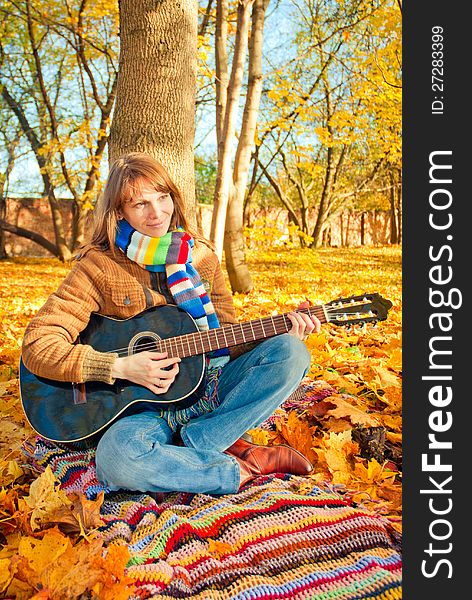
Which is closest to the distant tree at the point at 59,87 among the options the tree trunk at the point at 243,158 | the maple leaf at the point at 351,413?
the tree trunk at the point at 243,158

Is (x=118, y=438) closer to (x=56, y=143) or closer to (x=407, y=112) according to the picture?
(x=407, y=112)

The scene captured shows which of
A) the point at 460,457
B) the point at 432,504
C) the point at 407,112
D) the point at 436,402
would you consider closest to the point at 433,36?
the point at 407,112

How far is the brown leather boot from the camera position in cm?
242

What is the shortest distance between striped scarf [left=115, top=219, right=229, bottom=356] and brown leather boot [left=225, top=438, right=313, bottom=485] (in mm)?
599

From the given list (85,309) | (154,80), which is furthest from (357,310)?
(154,80)

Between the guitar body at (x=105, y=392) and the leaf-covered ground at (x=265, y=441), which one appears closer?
the leaf-covered ground at (x=265, y=441)

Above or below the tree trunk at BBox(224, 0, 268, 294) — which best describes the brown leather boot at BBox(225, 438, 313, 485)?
below

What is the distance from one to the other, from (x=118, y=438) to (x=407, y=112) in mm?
1631

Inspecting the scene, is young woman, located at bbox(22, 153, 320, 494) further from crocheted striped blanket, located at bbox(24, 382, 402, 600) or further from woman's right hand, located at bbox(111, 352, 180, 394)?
crocheted striped blanket, located at bbox(24, 382, 402, 600)

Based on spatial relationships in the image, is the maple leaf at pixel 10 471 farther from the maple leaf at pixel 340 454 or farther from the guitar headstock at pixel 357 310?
the guitar headstock at pixel 357 310

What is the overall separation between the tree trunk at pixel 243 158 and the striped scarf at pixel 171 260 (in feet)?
14.4

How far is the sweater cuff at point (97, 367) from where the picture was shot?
2.30m

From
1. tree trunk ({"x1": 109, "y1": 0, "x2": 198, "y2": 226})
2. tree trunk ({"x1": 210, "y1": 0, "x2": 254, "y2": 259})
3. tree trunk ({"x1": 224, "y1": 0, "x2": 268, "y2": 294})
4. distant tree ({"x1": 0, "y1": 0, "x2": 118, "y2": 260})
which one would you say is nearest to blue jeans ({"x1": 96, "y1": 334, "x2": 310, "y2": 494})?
tree trunk ({"x1": 109, "y1": 0, "x2": 198, "y2": 226})

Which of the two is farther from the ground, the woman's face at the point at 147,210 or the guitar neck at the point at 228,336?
the woman's face at the point at 147,210
